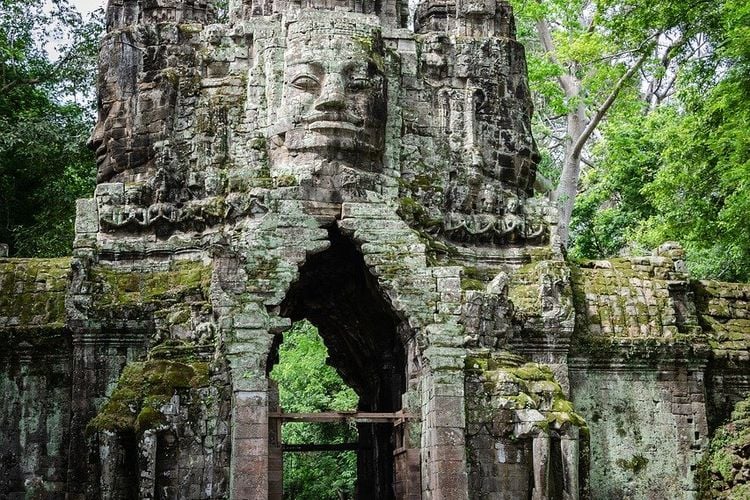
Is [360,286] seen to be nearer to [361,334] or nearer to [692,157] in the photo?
[361,334]

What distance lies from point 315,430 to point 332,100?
12953 mm

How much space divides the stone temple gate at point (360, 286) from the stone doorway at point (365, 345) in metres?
0.06

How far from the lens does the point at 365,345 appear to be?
20250 mm

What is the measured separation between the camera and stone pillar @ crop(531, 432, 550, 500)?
15617 millimetres

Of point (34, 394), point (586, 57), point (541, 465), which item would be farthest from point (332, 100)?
point (586, 57)

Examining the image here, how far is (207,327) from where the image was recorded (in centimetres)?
1661

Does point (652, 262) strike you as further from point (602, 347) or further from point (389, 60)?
point (389, 60)

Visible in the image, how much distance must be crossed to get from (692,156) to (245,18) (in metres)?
9.01

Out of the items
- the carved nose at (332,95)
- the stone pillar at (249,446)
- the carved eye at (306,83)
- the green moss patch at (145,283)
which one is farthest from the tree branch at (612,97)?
the stone pillar at (249,446)

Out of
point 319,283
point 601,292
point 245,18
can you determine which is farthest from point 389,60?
point 601,292

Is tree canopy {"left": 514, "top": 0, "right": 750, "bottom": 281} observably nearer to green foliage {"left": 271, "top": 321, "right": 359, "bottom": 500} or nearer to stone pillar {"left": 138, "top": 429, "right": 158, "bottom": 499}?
green foliage {"left": 271, "top": 321, "right": 359, "bottom": 500}

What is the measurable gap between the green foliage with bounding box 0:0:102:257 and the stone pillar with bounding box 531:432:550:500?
48.2 feet

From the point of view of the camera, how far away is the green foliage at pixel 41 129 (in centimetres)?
2742

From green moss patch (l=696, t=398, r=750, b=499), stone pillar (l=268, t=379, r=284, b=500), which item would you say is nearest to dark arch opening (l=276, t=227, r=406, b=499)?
stone pillar (l=268, t=379, r=284, b=500)
